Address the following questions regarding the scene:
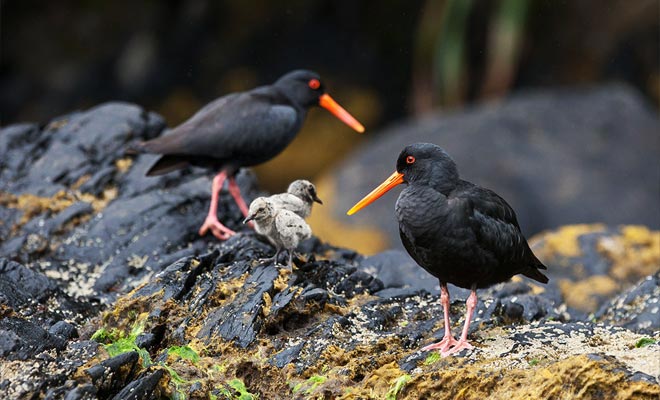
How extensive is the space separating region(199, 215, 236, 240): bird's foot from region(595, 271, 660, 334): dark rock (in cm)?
248

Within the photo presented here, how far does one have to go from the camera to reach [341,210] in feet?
33.6

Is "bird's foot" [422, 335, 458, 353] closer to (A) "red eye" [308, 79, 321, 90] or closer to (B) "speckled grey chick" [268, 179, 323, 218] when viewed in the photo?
(B) "speckled grey chick" [268, 179, 323, 218]

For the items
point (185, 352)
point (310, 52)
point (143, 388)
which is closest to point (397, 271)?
point (185, 352)

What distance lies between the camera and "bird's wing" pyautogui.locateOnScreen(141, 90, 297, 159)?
21.5 feet

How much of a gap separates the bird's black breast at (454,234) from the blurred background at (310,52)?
8435 mm

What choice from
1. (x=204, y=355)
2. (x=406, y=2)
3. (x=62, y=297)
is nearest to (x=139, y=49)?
(x=406, y=2)

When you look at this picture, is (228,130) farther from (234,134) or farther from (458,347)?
(458,347)

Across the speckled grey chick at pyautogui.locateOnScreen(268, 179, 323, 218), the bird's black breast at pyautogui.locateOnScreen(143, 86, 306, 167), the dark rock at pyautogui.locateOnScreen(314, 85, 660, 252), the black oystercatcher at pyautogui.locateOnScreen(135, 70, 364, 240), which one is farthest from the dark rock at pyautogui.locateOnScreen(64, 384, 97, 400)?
the dark rock at pyautogui.locateOnScreen(314, 85, 660, 252)

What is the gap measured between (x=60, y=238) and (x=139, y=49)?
7.43 meters

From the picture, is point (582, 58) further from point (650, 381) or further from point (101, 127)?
point (650, 381)

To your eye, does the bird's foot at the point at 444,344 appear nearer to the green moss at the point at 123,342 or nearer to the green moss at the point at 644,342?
the green moss at the point at 644,342

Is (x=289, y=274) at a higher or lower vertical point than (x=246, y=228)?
lower

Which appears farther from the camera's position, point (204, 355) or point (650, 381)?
point (204, 355)

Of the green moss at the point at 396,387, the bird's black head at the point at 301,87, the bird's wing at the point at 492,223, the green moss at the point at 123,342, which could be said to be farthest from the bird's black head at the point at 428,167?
the bird's black head at the point at 301,87
